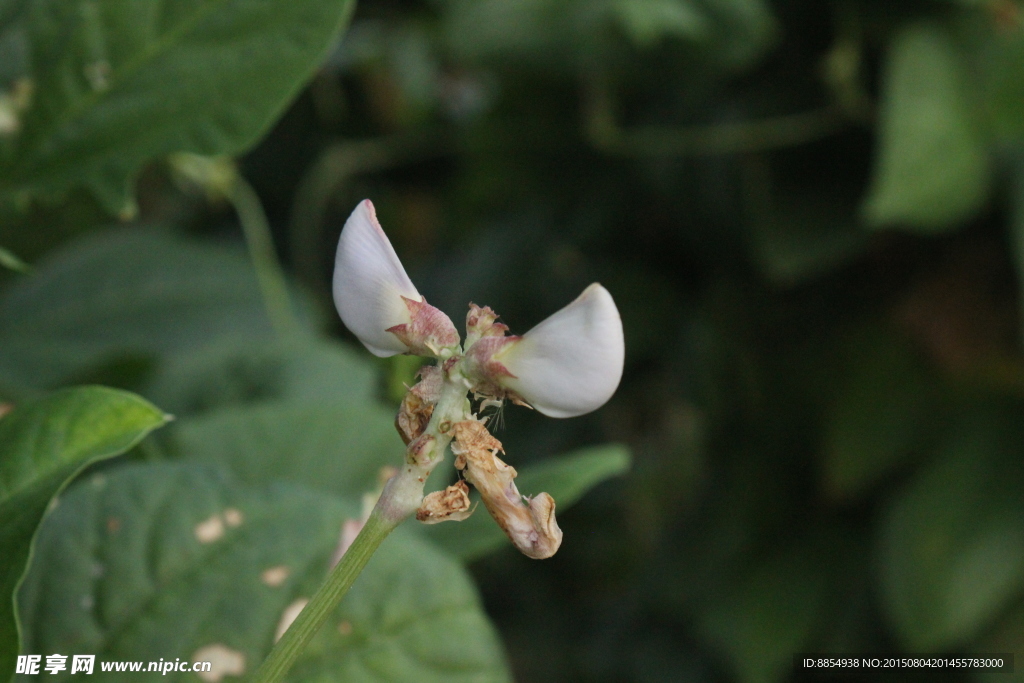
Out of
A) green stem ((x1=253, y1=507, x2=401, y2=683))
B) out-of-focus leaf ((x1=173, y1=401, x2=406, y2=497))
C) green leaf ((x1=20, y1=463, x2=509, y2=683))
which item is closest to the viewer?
green stem ((x1=253, y1=507, x2=401, y2=683))

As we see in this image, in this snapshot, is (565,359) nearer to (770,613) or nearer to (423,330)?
(423,330)

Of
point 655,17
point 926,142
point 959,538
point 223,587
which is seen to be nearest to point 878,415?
point 959,538

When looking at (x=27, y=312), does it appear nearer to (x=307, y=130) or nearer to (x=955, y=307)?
(x=307, y=130)

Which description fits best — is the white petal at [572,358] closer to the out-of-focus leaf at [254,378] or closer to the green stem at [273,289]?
the out-of-focus leaf at [254,378]

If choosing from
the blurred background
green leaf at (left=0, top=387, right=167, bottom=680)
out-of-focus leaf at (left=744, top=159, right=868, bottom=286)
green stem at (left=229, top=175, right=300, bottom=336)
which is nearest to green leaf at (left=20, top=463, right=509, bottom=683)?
green leaf at (left=0, top=387, right=167, bottom=680)

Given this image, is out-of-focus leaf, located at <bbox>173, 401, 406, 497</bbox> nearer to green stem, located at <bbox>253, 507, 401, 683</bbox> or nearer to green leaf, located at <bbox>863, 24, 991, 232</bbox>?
green stem, located at <bbox>253, 507, 401, 683</bbox>

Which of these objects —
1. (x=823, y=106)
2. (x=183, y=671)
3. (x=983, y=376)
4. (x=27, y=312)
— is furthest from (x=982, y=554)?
(x=27, y=312)

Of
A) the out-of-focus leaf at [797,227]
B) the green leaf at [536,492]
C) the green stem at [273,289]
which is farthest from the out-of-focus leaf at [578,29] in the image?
the green leaf at [536,492]
